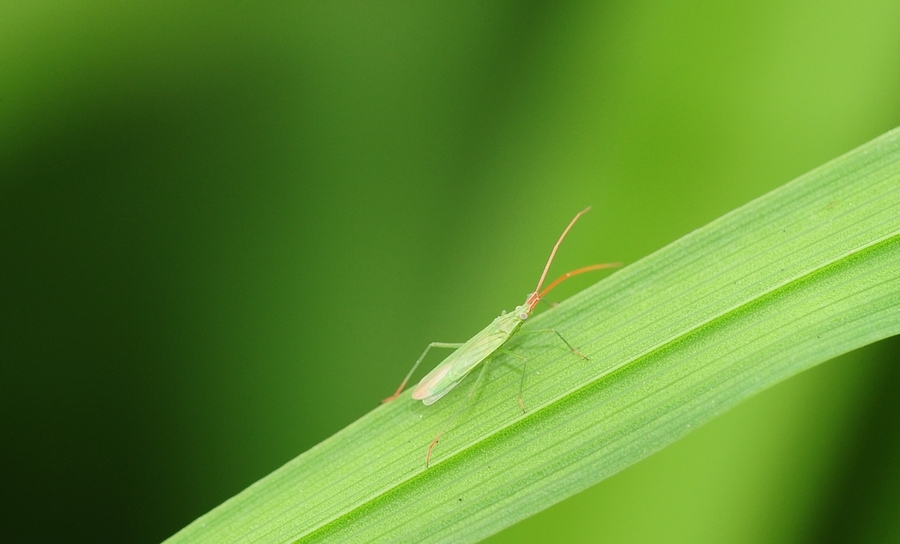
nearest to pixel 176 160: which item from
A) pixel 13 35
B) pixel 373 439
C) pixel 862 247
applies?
pixel 13 35

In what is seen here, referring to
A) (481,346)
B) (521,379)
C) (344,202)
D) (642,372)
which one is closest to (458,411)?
(521,379)

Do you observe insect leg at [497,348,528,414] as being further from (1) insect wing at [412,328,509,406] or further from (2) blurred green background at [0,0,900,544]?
(2) blurred green background at [0,0,900,544]

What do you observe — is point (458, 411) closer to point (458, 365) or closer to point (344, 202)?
point (458, 365)

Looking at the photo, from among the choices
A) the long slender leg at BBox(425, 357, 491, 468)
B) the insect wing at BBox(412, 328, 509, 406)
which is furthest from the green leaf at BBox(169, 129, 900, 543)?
the insect wing at BBox(412, 328, 509, 406)

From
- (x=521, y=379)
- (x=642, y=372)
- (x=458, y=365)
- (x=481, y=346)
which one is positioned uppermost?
(x=481, y=346)

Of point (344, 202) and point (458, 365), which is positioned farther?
point (344, 202)

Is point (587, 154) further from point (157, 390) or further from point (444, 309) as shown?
point (157, 390)

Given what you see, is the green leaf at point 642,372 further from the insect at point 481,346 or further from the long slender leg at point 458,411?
the insect at point 481,346

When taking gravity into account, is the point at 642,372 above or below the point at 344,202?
below
